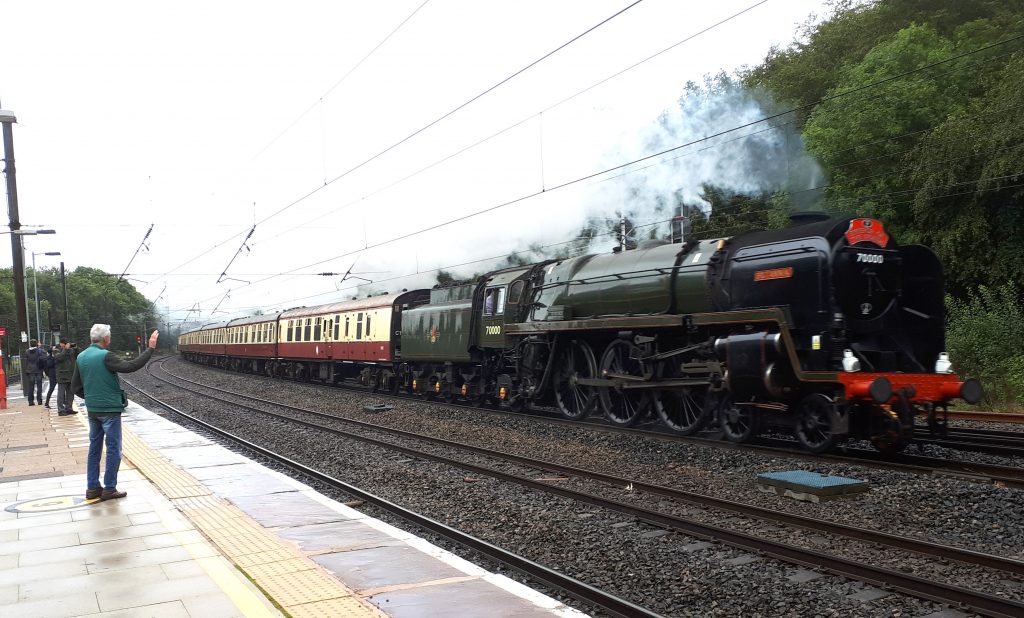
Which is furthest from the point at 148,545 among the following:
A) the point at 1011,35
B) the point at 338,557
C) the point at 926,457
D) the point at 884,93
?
the point at 1011,35

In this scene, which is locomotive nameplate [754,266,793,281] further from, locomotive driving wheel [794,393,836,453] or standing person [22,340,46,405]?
standing person [22,340,46,405]

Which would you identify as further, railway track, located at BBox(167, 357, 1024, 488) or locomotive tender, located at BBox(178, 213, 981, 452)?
locomotive tender, located at BBox(178, 213, 981, 452)

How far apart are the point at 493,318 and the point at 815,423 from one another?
825 centimetres

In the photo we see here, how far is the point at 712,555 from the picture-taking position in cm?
552

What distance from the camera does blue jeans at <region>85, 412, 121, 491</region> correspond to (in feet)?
22.6

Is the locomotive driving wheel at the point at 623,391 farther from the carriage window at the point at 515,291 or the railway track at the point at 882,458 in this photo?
the carriage window at the point at 515,291

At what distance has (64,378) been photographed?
55.6 feet

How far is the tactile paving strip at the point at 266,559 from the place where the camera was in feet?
13.4

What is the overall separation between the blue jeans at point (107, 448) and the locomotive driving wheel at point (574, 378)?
8111mm

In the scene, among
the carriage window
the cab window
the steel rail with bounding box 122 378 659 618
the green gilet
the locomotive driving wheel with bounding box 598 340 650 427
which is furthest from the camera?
the cab window

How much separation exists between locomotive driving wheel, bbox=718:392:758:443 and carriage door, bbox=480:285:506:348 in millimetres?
6126

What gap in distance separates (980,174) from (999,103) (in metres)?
1.74

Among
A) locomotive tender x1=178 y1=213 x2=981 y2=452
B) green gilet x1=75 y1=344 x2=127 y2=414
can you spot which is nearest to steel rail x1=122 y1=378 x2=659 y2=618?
green gilet x1=75 y1=344 x2=127 y2=414

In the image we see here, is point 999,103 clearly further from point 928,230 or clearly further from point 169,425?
point 169,425
